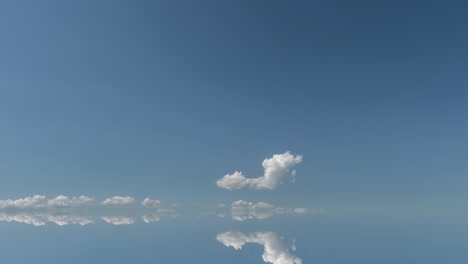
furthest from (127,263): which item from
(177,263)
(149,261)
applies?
(177,263)

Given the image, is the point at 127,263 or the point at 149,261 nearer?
the point at 127,263

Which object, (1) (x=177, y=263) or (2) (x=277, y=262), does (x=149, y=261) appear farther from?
(2) (x=277, y=262)

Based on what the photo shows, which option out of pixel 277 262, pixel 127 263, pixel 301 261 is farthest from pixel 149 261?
pixel 301 261

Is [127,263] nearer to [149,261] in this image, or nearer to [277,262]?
[149,261]

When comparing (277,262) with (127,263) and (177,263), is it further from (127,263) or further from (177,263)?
(127,263)

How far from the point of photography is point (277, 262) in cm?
18825

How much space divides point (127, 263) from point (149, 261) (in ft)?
54.8

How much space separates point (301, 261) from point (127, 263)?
367ft

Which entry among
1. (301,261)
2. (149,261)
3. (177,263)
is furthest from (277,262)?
(149,261)

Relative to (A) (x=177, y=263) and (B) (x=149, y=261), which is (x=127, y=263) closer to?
(B) (x=149, y=261)

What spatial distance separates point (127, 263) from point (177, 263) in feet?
102

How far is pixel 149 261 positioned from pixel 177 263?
2037cm

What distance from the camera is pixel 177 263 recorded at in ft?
637

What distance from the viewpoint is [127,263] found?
187 metres
